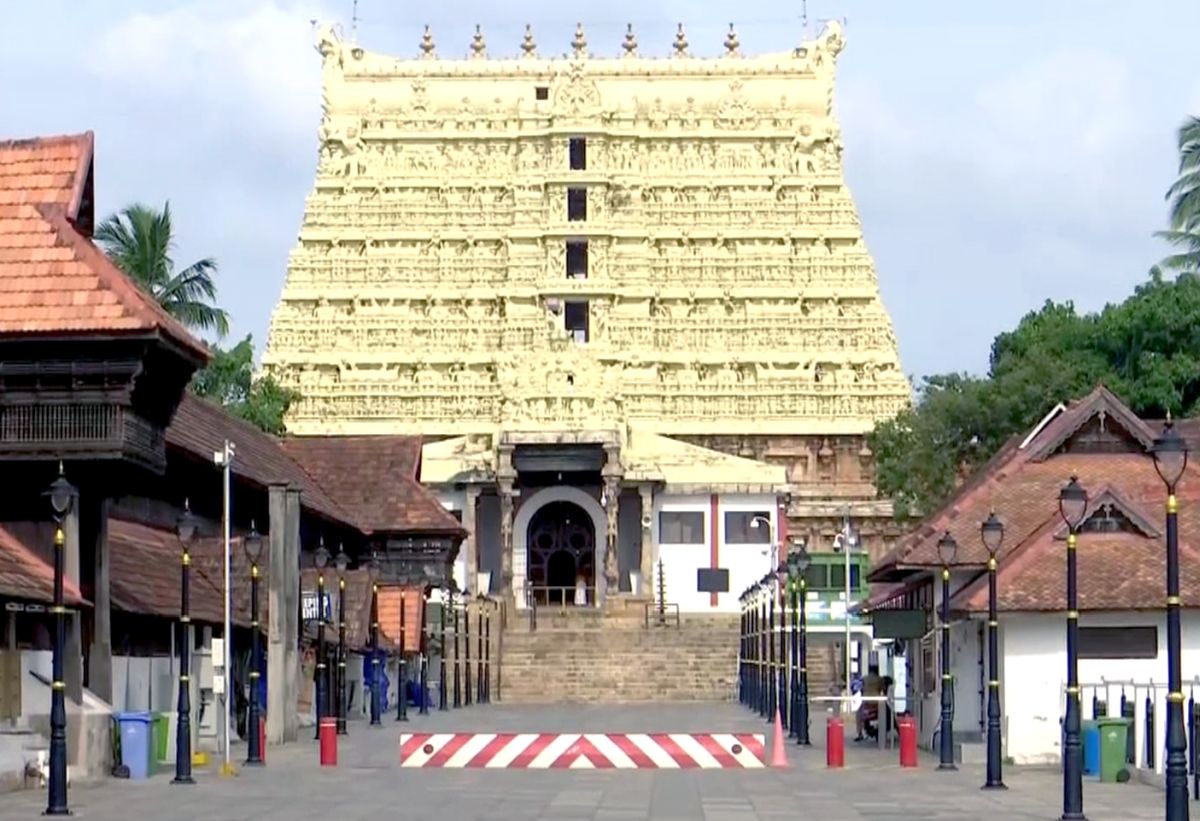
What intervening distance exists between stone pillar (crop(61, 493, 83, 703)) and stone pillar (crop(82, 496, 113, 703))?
1.14 feet

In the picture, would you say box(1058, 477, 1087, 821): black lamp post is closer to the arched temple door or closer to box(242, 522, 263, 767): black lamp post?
box(242, 522, 263, 767): black lamp post

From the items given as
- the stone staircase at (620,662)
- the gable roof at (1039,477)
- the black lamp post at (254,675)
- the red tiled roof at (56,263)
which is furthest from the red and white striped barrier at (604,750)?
the stone staircase at (620,662)

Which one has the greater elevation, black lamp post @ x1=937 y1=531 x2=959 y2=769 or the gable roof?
the gable roof

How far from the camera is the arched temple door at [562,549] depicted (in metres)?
105

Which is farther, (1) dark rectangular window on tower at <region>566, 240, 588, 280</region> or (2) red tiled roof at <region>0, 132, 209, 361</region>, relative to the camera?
(1) dark rectangular window on tower at <region>566, 240, 588, 280</region>

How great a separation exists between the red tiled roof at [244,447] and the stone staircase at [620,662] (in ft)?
A: 46.3

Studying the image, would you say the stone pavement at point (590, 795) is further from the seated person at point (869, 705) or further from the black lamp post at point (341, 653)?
the black lamp post at point (341, 653)

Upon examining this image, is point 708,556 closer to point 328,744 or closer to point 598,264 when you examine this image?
point 598,264

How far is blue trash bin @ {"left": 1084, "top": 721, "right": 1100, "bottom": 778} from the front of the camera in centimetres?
3712

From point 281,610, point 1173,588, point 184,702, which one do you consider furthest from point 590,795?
point 281,610

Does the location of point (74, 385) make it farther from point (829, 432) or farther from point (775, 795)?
point (829, 432)

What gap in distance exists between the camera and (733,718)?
210 ft

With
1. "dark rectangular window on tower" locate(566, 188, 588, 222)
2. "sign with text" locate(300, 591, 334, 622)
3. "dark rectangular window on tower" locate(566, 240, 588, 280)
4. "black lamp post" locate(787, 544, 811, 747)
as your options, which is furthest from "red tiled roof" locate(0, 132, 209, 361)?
"dark rectangular window on tower" locate(566, 188, 588, 222)

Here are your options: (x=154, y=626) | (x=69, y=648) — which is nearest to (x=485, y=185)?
(x=154, y=626)
